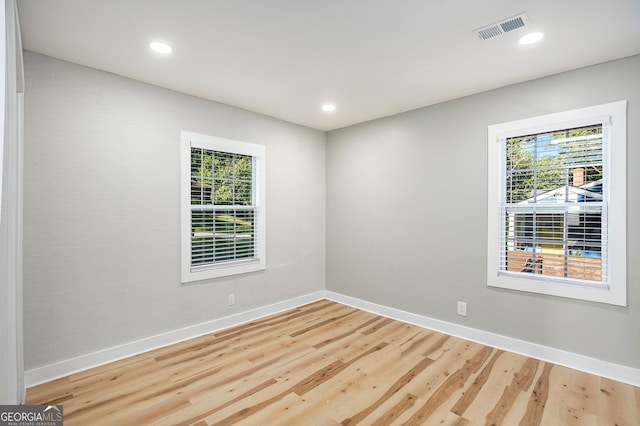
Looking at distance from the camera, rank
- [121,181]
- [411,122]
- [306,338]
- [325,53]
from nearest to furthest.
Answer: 1. [325,53]
2. [121,181]
3. [306,338]
4. [411,122]

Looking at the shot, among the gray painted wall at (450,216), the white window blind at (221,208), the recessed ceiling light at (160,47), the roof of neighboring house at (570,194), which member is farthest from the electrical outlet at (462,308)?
the recessed ceiling light at (160,47)

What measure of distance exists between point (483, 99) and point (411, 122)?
0.84 meters

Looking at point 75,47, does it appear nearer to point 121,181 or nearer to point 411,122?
point 121,181

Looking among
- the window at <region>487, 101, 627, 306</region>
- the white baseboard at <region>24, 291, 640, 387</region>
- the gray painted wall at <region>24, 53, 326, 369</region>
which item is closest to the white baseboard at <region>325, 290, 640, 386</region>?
the white baseboard at <region>24, 291, 640, 387</region>

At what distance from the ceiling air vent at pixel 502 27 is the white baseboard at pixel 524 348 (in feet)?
9.02

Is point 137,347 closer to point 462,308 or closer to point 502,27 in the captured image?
point 462,308

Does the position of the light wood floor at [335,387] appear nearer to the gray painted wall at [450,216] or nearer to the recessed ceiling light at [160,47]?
the gray painted wall at [450,216]

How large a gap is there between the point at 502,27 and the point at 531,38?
0.31 meters

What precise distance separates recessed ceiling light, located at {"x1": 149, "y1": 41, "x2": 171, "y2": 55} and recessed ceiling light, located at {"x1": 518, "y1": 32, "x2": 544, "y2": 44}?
266cm

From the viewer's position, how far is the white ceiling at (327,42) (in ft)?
6.54

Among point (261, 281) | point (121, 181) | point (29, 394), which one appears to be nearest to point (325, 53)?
point (121, 181)

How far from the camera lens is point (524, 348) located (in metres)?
3.06

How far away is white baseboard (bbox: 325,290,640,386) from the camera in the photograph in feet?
8.54

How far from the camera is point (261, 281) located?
13.5 ft
